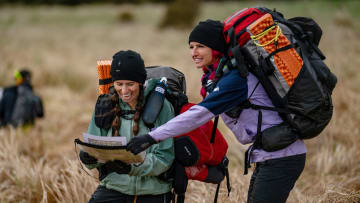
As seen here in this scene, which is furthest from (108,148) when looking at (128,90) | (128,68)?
(128,68)

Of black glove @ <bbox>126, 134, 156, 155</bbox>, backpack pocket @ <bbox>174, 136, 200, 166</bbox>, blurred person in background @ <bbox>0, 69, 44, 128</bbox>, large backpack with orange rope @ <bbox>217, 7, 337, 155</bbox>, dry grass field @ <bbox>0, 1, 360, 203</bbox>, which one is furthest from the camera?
blurred person in background @ <bbox>0, 69, 44, 128</bbox>

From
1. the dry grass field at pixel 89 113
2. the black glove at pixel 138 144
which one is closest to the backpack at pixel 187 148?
the black glove at pixel 138 144

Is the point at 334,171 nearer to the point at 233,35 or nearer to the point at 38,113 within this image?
the point at 233,35

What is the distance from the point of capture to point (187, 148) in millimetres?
2611

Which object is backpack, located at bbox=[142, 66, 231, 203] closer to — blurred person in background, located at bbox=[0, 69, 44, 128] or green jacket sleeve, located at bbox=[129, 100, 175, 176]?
green jacket sleeve, located at bbox=[129, 100, 175, 176]

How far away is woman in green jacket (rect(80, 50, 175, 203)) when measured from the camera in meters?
2.61

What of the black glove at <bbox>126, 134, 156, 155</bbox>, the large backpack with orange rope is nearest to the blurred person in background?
the black glove at <bbox>126, 134, 156, 155</bbox>

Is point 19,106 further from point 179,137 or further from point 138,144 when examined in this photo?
point 138,144

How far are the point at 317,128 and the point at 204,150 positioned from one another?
77cm

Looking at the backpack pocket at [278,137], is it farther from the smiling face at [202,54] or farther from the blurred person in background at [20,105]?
the blurred person in background at [20,105]

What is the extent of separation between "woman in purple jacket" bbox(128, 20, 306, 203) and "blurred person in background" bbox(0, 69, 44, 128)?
17.0ft

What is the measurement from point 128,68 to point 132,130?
0.42m

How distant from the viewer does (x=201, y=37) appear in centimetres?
267

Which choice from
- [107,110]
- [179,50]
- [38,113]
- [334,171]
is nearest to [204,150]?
[107,110]
